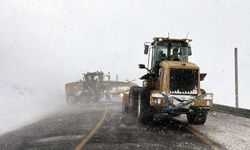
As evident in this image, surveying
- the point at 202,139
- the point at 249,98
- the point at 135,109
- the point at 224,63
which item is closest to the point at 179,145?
the point at 202,139

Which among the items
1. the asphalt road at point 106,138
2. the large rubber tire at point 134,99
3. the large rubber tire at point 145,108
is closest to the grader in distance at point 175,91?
the large rubber tire at point 145,108

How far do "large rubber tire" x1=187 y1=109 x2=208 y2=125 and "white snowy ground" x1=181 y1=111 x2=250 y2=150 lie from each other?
0.23 meters

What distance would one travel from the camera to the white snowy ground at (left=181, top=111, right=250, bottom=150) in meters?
12.3

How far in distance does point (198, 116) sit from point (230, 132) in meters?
2.67

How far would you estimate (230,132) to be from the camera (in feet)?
49.3

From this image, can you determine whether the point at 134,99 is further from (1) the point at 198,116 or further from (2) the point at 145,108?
(1) the point at 198,116

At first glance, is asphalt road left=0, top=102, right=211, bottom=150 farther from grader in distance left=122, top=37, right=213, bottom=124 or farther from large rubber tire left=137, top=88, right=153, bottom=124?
grader in distance left=122, top=37, right=213, bottom=124

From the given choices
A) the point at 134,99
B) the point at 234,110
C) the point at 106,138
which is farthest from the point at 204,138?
the point at 234,110

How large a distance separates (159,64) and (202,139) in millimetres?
5660

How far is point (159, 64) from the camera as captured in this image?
1848cm

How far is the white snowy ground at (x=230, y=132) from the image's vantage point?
40.3 ft

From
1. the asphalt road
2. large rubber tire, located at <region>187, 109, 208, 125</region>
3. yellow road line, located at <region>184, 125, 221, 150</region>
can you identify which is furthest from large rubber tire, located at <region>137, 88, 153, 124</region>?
large rubber tire, located at <region>187, 109, 208, 125</region>

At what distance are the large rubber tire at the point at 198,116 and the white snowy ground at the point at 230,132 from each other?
23 centimetres

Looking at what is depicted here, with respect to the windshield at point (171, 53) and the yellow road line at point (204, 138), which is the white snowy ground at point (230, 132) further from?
the windshield at point (171, 53)
